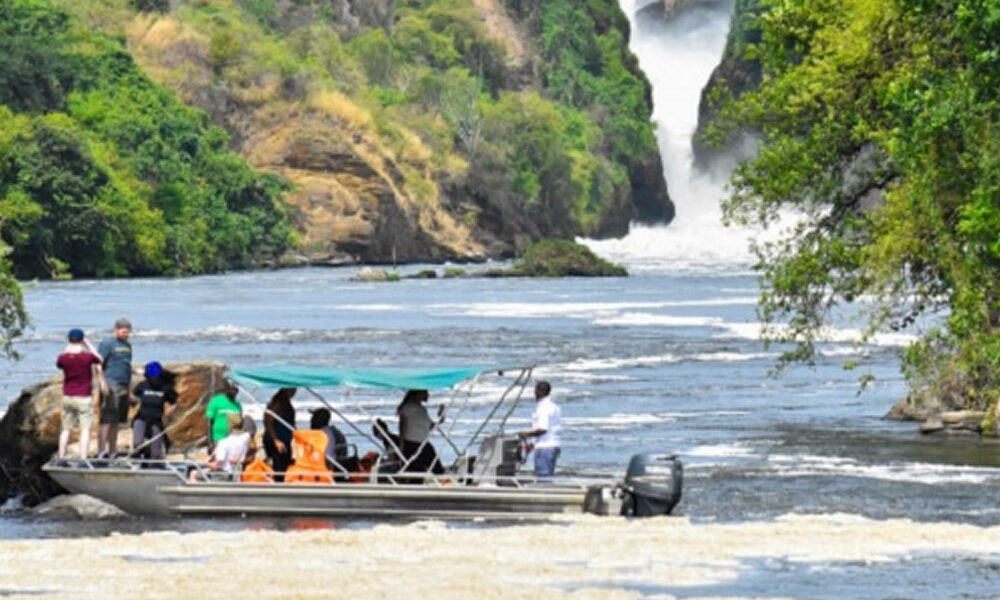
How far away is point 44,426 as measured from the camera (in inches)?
1307

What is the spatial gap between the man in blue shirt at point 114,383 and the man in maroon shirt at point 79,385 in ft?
0.62

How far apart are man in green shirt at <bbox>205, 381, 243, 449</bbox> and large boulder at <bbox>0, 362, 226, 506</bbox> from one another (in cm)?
180

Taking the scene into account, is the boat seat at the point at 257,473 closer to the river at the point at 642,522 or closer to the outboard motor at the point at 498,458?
the river at the point at 642,522

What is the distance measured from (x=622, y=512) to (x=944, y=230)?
9031 mm

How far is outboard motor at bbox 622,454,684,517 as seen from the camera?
29766mm

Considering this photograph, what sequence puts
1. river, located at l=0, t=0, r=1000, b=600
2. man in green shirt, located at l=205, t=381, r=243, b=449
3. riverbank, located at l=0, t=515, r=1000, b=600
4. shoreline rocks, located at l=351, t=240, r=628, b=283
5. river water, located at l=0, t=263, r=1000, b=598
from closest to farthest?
riverbank, located at l=0, t=515, r=1000, b=600, river, located at l=0, t=0, r=1000, b=600, river water, located at l=0, t=263, r=1000, b=598, man in green shirt, located at l=205, t=381, r=243, b=449, shoreline rocks, located at l=351, t=240, r=628, b=283

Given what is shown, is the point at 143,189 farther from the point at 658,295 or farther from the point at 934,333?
the point at 934,333

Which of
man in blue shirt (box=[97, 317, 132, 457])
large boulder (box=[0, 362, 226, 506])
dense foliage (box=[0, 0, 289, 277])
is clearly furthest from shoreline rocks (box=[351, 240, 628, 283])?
man in blue shirt (box=[97, 317, 132, 457])

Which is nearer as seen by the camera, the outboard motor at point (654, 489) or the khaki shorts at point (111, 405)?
the outboard motor at point (654, 489)

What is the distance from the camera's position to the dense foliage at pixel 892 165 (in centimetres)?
3322

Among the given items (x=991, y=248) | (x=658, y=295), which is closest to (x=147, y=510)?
(x=991, y=248)

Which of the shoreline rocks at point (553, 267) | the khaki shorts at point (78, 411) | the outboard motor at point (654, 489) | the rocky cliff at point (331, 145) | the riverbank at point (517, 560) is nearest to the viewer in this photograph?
the riverbank at point (517, 560)

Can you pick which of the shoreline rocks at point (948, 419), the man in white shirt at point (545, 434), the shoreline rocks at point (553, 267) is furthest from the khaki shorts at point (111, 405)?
the shoreline rocks at point (553, 267)

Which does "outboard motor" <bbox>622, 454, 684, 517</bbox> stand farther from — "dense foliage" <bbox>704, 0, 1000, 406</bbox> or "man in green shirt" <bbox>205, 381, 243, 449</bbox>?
"dense foliage" <bbox>704, 0, 1000, 406</bbox>
